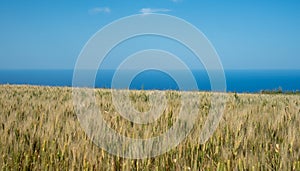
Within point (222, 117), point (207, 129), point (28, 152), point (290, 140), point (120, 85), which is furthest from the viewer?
point (120, 85)

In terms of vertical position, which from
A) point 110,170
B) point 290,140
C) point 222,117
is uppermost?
point 222,117

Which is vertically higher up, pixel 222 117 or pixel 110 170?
pixel 222 117

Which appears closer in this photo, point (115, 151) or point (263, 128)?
point (115, 151)

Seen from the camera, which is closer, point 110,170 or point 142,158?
point 110,170

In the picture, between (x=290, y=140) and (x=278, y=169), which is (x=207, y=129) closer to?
(x=290, y=140)

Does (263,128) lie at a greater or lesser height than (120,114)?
lesser

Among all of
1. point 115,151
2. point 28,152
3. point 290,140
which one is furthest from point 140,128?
point 290,140

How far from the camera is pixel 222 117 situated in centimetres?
451

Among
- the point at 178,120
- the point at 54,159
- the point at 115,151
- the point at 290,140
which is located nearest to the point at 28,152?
the point at 54,159

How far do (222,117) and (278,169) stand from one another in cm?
197

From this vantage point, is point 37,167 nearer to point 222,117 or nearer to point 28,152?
point 28,152

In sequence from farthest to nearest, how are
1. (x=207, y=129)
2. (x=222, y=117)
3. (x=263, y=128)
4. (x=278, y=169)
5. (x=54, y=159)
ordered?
(x=222, y=117), (x=263, y=128), (x=207, y=129), (x=54, y=159), (x=278, y=169)

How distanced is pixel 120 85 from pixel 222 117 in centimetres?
578

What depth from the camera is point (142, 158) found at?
2.79 metres
